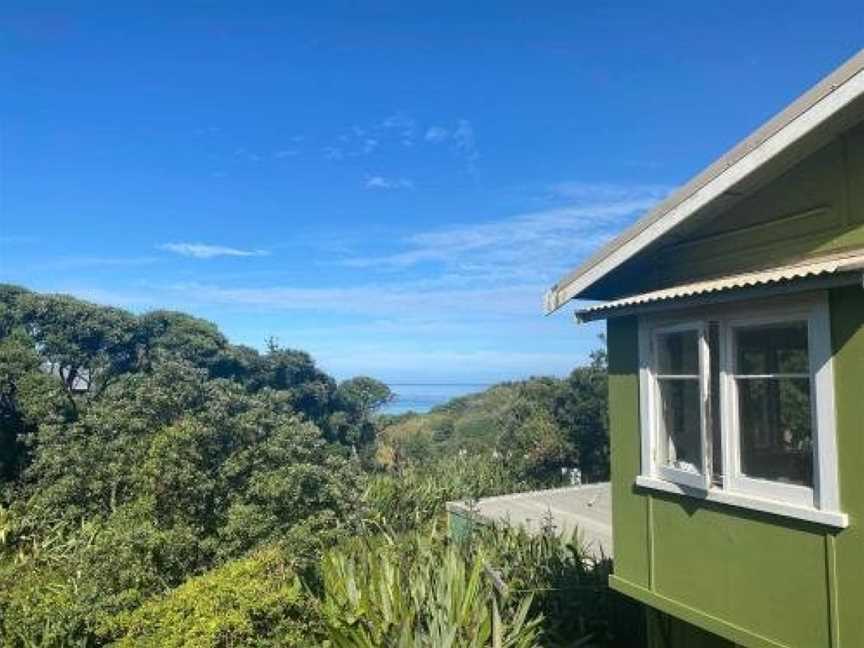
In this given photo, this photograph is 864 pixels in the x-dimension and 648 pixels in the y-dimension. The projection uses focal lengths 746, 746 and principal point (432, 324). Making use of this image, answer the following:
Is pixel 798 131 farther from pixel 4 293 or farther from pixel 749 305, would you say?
pixel 4 293

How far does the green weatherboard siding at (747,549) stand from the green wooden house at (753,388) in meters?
0.01

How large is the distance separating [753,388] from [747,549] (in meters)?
1.14

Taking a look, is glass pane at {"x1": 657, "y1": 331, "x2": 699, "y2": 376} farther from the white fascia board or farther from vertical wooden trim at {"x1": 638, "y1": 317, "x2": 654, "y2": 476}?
the white fascia board

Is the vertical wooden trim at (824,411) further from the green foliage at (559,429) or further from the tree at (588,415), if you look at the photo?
the tree at (588,415)

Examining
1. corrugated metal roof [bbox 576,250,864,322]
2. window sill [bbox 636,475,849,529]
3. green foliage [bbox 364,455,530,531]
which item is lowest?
green foliage [bbox 364,455,530,531]

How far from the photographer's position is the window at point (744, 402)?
15.8 ft

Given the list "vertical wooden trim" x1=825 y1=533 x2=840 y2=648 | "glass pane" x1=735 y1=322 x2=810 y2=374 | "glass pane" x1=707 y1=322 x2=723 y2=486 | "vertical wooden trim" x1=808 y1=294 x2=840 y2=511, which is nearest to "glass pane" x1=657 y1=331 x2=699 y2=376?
"glass pane" x1=707 y1=322 x2=723 y2=486

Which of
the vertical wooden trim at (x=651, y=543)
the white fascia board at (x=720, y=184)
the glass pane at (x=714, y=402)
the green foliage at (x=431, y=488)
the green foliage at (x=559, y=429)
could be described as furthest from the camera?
the green foliage at (x=559, y=429)

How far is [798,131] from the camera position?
16.3ft

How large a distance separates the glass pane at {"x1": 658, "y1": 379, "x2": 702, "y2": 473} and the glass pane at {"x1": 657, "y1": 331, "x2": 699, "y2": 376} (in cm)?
9

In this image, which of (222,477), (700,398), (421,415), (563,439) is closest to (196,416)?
(222,477)

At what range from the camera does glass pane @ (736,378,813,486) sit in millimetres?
5055

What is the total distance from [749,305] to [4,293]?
24911 millimetres

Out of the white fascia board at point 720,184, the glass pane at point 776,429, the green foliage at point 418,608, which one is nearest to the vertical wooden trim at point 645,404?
the white fascia board at point 720,184
